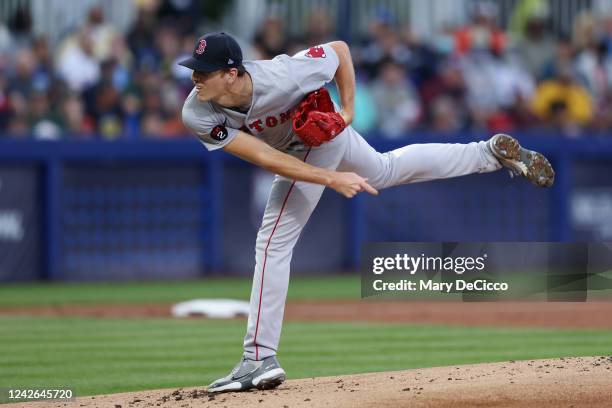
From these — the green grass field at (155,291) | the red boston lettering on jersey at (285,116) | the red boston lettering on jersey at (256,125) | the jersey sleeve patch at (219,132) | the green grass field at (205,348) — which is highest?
the red boston lettering on jersey at (285,116)

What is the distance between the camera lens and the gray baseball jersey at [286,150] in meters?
5.95

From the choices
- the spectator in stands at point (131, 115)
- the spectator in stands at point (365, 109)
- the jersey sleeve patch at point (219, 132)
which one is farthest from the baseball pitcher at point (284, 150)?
the spectator in stands at point (365, 109)

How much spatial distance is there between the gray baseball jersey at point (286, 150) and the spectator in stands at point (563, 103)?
33.3ft

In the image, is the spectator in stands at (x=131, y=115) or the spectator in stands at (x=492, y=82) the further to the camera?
the spectator in stands at (x=492, y=82)

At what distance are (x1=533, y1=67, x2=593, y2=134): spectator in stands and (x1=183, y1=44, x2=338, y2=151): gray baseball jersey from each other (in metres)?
10.6

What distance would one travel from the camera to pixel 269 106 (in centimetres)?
596

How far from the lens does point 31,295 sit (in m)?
12.8

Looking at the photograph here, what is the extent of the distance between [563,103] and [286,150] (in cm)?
1076

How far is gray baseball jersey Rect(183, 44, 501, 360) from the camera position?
19.5 feet

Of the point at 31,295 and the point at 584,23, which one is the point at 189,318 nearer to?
the point at 31,295

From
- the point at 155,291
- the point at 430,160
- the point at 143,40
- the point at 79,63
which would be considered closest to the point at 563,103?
the point at 143,40

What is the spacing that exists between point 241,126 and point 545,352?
3384mm

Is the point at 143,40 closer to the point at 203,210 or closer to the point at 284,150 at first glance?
the point at 203,210

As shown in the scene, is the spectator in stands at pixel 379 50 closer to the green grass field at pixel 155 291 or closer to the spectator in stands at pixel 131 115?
the green grass field at pixel 155 291
